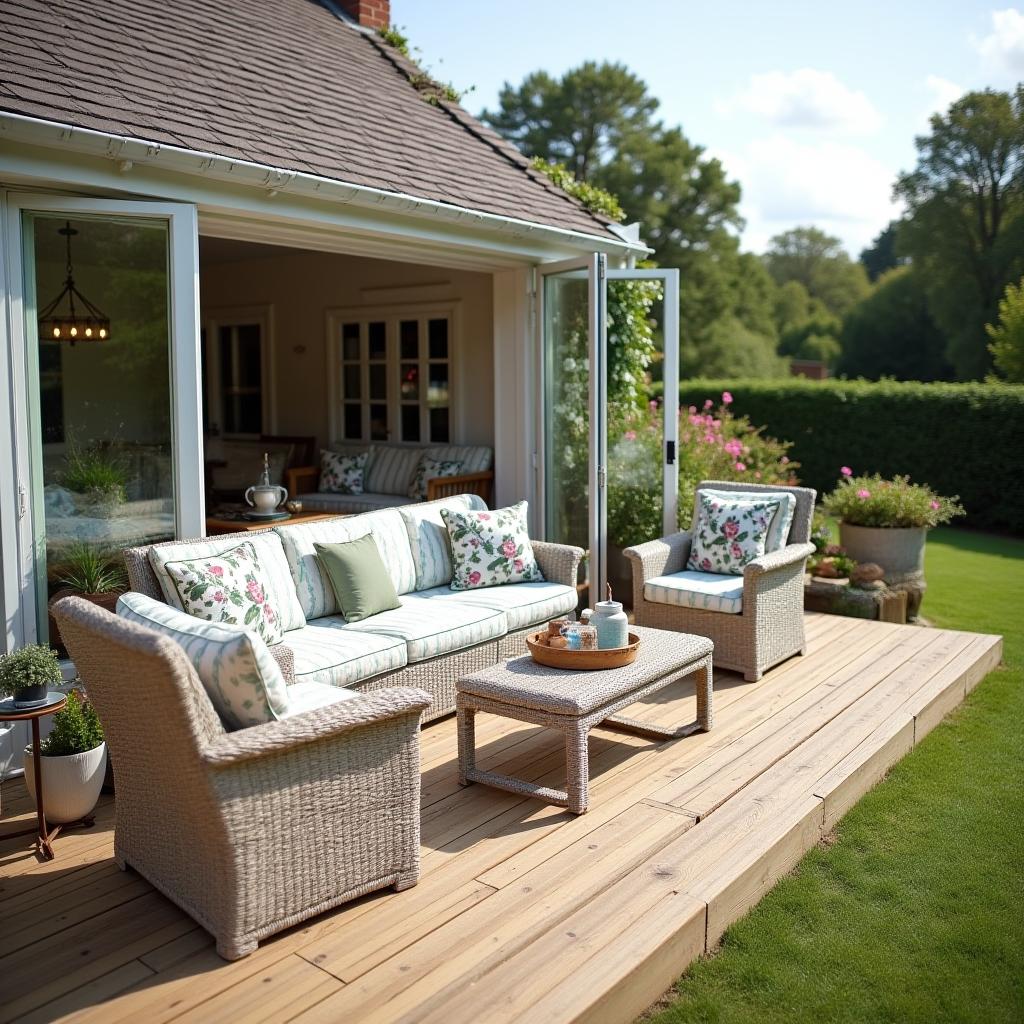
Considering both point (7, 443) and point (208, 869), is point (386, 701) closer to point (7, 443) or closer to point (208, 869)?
point (208, 869)

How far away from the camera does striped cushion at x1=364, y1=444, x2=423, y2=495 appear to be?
9195 millimetres

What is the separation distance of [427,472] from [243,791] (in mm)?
5930

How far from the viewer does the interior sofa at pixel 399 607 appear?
441cm

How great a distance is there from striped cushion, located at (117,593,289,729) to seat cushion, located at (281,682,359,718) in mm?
326

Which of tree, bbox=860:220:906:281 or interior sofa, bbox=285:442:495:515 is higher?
tree, bbox=860:220:906:281

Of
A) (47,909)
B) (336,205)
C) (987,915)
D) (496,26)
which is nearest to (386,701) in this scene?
(47,909)

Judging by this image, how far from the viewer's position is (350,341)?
10.0m

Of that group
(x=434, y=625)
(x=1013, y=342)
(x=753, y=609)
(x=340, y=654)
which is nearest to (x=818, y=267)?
(x=1013, y=342)

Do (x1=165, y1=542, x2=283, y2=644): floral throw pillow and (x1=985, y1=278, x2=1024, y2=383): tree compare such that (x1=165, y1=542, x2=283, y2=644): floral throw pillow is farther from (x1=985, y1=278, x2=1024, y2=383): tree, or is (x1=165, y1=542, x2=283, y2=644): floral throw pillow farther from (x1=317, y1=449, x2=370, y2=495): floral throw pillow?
(x1=985, y1=278, x2=1024, y2=383): tree

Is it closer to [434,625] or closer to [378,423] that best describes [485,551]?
[434,625]

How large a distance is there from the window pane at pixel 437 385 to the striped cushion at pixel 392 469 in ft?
1.54

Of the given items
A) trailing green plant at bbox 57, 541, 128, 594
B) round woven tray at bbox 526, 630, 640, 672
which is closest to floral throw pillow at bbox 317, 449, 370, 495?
trailing green plant at bbox 57, 541, 128, 594

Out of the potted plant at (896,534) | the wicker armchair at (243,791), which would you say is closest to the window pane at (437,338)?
the potted plant at (896,534)

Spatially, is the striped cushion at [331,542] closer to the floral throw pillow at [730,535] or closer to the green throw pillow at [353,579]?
the green throw pillow at [353,579]
